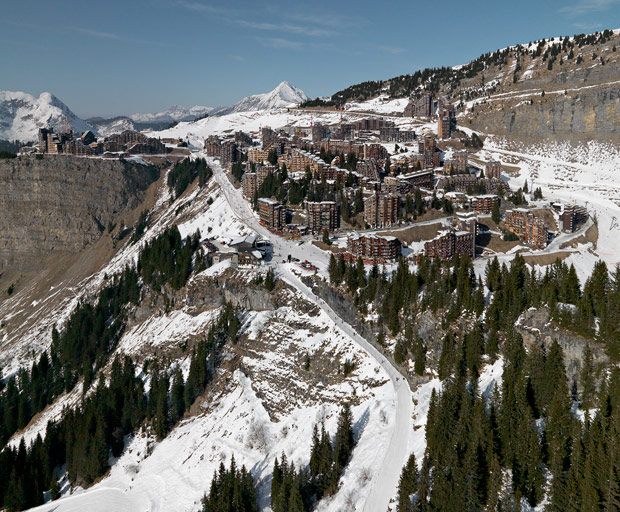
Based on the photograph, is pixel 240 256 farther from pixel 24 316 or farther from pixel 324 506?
pixel 24 316

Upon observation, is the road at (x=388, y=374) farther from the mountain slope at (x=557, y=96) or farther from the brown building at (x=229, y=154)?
the mountain slope at (x=557, y=96)

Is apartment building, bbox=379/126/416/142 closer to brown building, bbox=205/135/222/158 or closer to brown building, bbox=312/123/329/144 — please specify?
brown building, bbox=312/123/329/144

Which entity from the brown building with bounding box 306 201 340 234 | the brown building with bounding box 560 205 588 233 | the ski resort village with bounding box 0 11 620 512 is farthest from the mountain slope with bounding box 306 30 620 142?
the brown building with bounding box 306 201 340 234

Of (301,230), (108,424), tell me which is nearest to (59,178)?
(301,230)

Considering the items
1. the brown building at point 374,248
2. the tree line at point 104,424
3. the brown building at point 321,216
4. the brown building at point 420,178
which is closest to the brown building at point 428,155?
the brown building at point 420,178

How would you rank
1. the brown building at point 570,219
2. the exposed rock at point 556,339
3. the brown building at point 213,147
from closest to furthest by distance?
the exposed rock at point 556,339, the brown building at point 570,219, the brown building at point 213,147

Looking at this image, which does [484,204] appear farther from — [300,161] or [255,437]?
[255,437]

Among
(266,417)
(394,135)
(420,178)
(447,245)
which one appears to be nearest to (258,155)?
(394,135)
